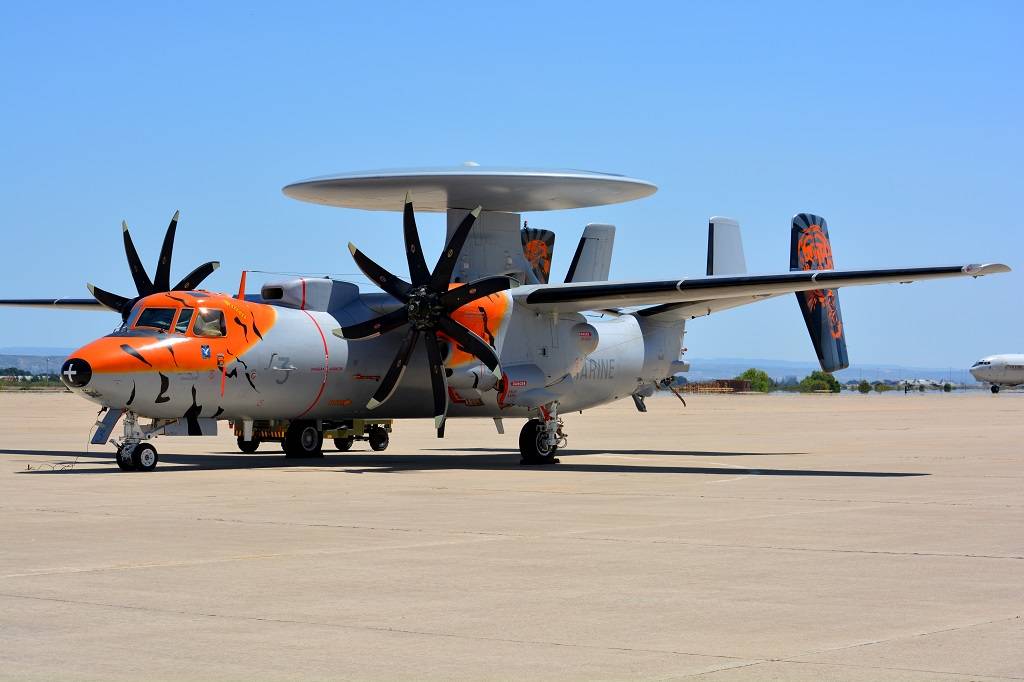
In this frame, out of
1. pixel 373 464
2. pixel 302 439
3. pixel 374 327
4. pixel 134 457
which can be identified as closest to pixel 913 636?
pixel 134 457

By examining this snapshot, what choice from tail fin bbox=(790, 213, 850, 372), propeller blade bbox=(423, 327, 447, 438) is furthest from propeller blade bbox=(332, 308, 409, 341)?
tail fin bbox=(790, 213, 850, 372)

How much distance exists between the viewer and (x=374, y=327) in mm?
27719

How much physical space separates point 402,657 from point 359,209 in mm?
25378

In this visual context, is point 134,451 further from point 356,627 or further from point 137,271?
point 356,627

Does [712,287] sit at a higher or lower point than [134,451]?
higher

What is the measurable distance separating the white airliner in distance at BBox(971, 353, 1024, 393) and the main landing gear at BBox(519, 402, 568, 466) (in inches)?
4067

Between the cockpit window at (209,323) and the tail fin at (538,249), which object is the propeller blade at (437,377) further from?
the tail fin at (538,249)

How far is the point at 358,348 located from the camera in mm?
28953

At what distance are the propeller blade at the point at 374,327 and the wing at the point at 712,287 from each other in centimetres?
325

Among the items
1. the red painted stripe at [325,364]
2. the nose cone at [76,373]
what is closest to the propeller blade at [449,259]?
the red painted stripe at [325,364]

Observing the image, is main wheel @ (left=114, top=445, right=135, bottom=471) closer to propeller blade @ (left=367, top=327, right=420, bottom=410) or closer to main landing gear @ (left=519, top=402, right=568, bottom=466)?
propeller blade @ (left=367, top=327, right=420, bottom=410)

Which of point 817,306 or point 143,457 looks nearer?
point 143,457

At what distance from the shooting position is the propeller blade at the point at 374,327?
1084 inches

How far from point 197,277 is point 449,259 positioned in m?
5.98
